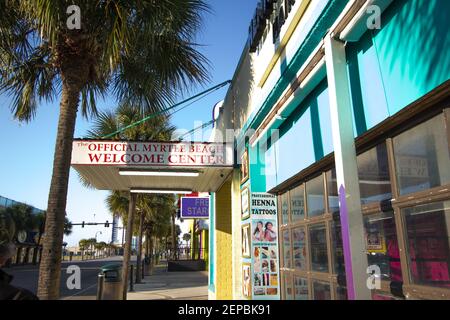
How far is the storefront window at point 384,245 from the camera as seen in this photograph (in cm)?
342

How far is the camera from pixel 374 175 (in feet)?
12.4

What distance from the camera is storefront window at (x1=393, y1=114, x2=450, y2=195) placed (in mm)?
2877

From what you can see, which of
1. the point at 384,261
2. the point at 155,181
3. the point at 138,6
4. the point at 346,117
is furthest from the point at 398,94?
the point at 155,181

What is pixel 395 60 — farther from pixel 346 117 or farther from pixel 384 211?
pixel 384 211

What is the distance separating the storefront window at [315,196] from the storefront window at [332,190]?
0.23 metres

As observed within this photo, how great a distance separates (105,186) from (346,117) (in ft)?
26.9

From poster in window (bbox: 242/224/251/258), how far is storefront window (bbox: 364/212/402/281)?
11.2 feet

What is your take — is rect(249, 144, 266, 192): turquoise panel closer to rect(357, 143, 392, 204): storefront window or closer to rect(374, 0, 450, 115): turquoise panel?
rect(357, 143, 392, 204): storefront window

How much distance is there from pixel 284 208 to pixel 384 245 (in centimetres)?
314

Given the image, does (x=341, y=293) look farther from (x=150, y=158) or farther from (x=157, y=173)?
(x=157, y=173)

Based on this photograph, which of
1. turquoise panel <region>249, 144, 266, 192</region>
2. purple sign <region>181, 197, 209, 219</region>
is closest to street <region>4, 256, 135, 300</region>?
purple sign <region>181, 197, 209, 219</region>

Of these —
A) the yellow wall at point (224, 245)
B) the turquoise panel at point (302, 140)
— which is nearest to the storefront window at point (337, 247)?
the turquoise panel at point (302, 140)

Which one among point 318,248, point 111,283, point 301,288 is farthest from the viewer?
point 111,283

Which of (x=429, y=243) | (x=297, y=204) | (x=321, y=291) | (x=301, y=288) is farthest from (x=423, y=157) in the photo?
(x=301, y=288)
